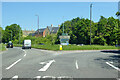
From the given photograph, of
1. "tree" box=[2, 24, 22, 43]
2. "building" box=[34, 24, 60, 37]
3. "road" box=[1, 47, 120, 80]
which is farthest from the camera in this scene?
"building" box=[34, 24, 60, 37]

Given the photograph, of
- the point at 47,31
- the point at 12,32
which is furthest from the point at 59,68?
the point at 47,31

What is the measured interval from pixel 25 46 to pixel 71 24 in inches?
1683

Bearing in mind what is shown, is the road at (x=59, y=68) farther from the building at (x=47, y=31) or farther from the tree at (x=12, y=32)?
the building at (x=47, y=31)

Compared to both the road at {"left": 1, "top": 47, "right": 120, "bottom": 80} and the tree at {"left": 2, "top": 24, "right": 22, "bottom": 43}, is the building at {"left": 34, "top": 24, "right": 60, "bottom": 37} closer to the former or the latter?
the tree at {"left": 2, "top": 24, "right": 22, "bottom": 43}

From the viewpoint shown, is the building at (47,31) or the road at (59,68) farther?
the building at (47,31)

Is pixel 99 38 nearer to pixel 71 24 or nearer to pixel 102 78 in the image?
pixel 71 24

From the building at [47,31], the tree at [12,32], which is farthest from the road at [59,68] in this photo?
the building at [47,31]

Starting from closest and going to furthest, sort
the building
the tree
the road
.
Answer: the road, the tree, the building

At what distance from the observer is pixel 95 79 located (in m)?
7.34

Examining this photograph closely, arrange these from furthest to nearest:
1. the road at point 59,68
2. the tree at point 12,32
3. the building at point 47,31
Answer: the building at point 47,31
the tree at point 12,32
the road at point 59,68

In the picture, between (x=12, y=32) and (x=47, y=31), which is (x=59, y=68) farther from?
(x=47, y=31)

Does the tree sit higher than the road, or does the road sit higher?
the tree

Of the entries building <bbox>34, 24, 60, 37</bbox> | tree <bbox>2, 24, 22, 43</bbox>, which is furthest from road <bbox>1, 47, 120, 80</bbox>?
building <bbox>34, 24, 60, 37</bbox>

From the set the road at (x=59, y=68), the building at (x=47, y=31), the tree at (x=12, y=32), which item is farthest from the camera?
the building at (x=47, y=31)
